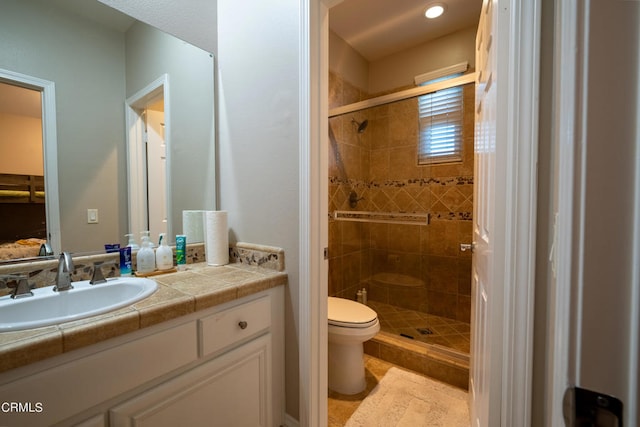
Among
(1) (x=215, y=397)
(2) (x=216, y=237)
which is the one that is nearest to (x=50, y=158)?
(2) (x=216, y=237)

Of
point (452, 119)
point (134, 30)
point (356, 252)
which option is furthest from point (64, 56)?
point (452, 119)

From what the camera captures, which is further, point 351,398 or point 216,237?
point 351,398

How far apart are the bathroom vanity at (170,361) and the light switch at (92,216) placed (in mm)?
398

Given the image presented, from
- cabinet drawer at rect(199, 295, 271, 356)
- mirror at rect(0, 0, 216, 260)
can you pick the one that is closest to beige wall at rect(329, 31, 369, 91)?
mirror at rect(0, 0, 216, 260)

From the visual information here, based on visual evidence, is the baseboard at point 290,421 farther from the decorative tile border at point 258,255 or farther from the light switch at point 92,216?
the light switch at point 92,216

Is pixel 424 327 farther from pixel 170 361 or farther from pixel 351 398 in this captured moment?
pixel 170 361

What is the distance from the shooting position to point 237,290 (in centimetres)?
105

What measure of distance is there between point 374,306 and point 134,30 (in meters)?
2.71

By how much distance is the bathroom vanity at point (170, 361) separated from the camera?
0.64 metres

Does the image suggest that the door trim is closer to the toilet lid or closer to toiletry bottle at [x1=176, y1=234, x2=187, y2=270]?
the toilet lid

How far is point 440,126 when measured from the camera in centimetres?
244

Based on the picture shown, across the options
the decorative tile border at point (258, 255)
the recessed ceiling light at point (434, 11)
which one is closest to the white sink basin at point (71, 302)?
the decorative tile border at point (258, 255)

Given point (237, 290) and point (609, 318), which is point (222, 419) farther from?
point (609, 318)

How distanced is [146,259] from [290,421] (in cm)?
102
